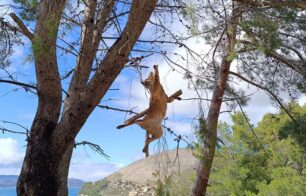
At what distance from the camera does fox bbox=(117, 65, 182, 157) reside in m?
2.09

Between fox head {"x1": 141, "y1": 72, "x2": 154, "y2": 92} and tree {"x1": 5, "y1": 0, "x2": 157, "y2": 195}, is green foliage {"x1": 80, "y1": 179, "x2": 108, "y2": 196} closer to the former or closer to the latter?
tree {"x1": 5, "y1": 0, "x2": 157, "y2": 195}

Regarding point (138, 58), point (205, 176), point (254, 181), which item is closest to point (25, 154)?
point (138, 58)

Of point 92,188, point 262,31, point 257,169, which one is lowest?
point 262,31

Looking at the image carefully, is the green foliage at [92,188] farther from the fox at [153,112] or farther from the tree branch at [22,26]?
the fox at [153,112]

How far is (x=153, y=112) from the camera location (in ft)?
6.99

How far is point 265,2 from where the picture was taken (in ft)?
9.86

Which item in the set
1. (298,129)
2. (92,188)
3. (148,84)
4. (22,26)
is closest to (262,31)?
(148,84)

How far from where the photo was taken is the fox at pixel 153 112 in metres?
2.09

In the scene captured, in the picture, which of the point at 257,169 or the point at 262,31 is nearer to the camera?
the point at 262,31

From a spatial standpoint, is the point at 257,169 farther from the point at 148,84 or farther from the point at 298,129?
the point at 148,84

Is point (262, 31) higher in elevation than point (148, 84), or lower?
higher

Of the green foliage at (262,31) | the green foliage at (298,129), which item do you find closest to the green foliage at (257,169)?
the green foliage at (298,129)

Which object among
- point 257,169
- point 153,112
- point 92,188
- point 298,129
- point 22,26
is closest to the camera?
point 153,112

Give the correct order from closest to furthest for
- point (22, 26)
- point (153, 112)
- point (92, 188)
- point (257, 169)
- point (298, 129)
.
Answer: point (153, 112) → point (22, 26) → point (298, 129) → point (257, 169) → point (92, 188)
